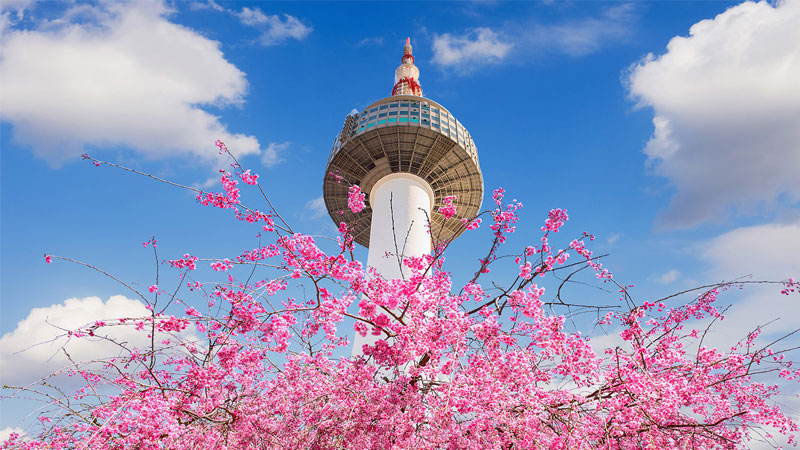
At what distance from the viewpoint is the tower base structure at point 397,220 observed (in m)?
19.7

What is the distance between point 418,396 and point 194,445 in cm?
360

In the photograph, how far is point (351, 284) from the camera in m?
6.59

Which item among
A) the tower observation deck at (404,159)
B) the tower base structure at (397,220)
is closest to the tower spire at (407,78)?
the tower observation deck at (404,159)

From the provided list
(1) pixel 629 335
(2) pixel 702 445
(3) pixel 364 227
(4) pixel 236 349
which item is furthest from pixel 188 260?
(3) pixel 364 227

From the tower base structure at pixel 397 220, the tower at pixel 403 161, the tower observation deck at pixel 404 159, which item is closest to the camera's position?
the tower base structure at pixel 397 220

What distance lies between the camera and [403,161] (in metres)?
22.7

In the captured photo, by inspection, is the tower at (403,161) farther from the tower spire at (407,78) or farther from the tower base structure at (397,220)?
the tower spire at (407,78)

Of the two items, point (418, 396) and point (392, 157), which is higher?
point (392, 157)

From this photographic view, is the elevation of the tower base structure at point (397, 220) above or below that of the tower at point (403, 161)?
below

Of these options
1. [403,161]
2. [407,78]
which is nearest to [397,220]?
[403,161]

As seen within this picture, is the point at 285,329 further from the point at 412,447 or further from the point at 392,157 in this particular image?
the point at 392,157

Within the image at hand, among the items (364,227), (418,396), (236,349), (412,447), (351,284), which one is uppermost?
(364,227)

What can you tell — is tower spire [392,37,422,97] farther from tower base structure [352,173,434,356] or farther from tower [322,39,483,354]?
tower base structure [352,173,434,356]

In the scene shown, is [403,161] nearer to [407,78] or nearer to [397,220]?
[397,220]
